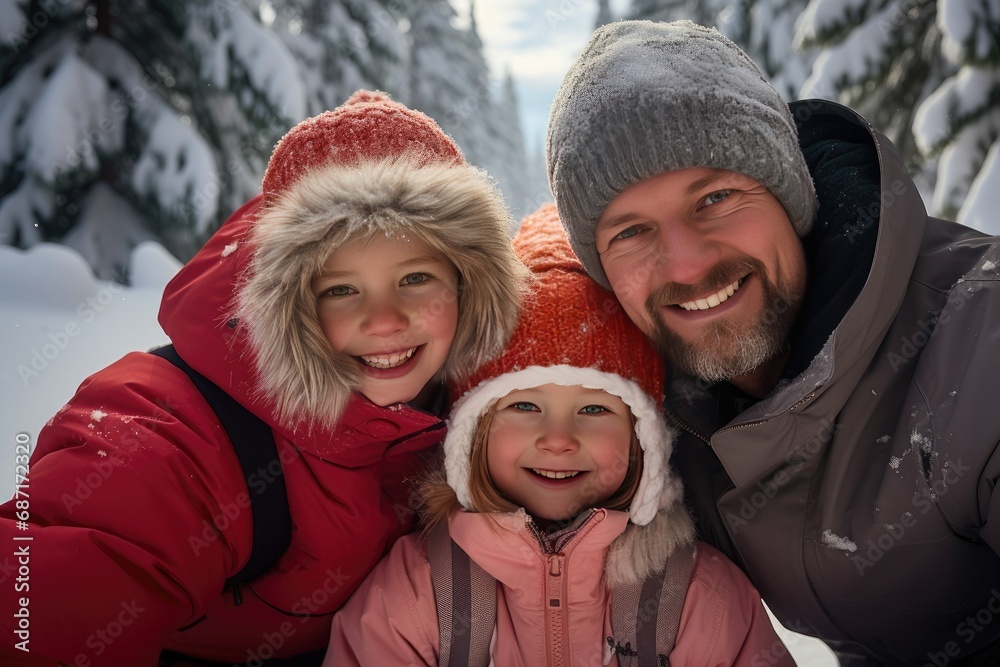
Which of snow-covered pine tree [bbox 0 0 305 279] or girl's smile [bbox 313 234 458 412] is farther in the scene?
snow-covered pine tree [bbox 0 0 305 279]

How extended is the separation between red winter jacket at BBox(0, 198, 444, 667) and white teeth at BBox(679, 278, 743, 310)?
3.47 feet

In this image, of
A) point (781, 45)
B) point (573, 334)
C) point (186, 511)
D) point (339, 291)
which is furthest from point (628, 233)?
point (781, 45)

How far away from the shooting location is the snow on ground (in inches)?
128

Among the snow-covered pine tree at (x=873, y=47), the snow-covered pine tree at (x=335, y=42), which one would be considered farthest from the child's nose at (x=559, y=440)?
the snow-covered pine tree at (x=335, y=42)

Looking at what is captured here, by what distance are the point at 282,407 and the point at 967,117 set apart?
657 centimetres

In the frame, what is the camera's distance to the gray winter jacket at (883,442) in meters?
2.08

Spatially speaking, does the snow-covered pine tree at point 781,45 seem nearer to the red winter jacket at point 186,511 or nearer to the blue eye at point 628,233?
the blue eye at point 628,233

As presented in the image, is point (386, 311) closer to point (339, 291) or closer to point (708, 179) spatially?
point (339, 291)

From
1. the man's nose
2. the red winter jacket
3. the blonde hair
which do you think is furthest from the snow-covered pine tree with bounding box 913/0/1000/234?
the red winter jacket

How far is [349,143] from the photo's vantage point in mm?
2553

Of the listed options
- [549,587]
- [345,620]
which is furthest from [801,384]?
[345,620]

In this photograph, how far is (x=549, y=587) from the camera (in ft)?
8.17

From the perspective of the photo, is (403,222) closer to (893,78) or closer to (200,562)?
(200,562)

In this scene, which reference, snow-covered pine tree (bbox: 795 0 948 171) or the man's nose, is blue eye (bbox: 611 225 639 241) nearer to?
the man's nose
